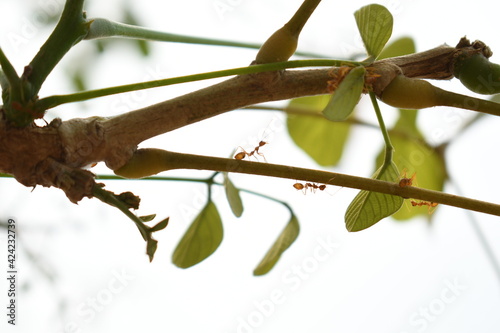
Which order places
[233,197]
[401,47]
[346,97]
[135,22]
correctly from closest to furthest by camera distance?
[346,97] < [233,197] < [401,47] < [135,22]

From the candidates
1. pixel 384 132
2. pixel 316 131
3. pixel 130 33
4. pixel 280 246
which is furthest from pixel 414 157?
pixel 130 33

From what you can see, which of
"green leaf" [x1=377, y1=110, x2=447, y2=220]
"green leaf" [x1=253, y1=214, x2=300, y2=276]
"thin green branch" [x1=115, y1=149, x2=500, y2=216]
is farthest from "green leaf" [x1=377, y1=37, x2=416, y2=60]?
"thin green branch" [x1=115, y1=149, x2=500, y2=216]

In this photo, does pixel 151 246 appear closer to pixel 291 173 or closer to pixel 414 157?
pixel 291 173

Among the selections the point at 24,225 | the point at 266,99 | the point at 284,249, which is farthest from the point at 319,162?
the point at 24,225

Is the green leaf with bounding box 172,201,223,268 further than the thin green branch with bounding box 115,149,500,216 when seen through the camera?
Yes

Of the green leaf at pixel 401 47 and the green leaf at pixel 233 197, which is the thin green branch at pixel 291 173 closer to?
the green leaf at pixel 233 197

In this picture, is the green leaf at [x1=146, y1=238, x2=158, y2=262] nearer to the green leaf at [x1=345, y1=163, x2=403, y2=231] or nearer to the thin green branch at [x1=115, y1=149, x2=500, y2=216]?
the thin green branch at [x1=115, y1=149, x2=500, y2=216]

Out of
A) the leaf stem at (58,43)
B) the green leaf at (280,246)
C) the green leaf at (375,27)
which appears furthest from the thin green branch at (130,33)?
the green leaf at (280,246)
